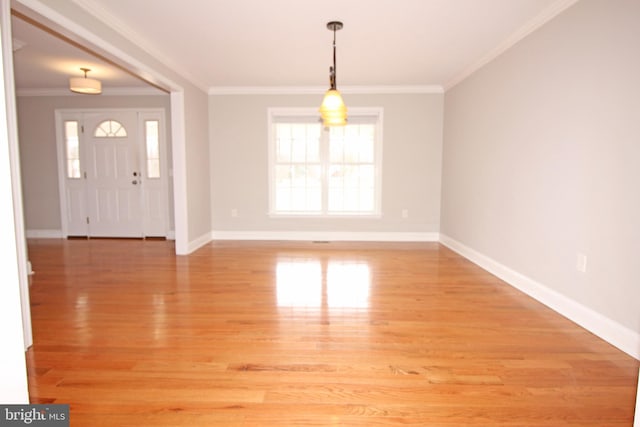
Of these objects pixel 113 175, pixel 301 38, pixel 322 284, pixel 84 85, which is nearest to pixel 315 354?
pixel 322 284

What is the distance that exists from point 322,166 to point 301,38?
8.40 feet

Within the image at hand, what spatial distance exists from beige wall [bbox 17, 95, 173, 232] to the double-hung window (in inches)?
75.8

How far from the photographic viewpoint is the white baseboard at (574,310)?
2.25 m

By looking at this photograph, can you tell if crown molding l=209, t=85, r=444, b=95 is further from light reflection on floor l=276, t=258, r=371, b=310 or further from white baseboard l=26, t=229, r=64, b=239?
white baseboard l=26, t=229, r=64, b=239

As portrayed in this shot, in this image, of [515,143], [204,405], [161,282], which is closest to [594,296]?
[515,143]

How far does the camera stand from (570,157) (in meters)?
2.80

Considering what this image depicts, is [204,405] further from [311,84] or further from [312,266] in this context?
[311,84]

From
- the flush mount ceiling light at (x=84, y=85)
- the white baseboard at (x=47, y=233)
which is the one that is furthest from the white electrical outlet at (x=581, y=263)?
the white baseboard at (x=47, y=233)

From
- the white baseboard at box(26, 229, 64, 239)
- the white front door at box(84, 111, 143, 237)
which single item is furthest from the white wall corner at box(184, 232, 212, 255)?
the white baseboard at box(26, 229, 64, 239)

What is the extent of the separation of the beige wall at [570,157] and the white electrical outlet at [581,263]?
0.03 meters

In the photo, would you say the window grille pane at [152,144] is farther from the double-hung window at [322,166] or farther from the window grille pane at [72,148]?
the double-hung window at [322,166]

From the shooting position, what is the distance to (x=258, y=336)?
7.97 ft

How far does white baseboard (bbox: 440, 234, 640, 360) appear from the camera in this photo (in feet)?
7.37

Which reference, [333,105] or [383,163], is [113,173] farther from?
[333,105]
